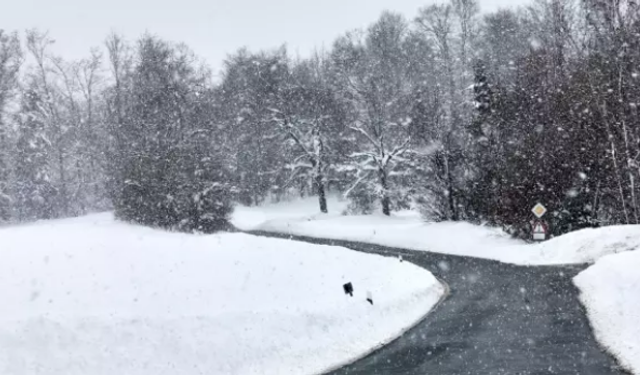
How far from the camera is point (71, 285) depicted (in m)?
11.7

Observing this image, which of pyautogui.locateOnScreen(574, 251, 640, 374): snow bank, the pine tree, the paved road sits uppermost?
the pine tree

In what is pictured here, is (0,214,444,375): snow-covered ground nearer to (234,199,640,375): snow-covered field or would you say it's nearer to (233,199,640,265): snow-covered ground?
(234,199,640,375): snow-covered field

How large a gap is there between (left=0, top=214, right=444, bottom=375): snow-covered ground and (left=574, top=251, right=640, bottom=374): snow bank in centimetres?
431

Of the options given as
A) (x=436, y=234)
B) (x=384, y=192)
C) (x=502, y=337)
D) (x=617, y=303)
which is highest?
(x=384, y=192)

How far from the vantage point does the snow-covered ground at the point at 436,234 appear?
23312 millimetres

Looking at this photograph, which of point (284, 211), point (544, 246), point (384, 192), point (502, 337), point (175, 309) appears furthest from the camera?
point (284, 211)

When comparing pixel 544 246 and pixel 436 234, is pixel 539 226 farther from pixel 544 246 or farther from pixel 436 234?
pixel 436 234

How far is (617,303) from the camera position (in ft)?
45.3

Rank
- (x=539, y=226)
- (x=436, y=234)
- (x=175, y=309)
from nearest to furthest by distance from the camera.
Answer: (x=175, y=309) < (x=539, y=226) < (x=436, y=234)

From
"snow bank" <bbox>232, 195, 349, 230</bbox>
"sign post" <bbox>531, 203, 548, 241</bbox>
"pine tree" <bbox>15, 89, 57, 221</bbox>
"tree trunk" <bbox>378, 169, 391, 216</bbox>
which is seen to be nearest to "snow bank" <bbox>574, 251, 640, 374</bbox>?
"sign post" <bbox>531, 203, 548, 241</bbox>

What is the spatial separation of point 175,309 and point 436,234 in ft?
77.5

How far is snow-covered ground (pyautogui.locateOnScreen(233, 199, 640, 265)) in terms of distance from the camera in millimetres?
23312

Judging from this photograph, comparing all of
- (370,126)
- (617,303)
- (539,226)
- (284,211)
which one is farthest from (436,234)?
(284,211)

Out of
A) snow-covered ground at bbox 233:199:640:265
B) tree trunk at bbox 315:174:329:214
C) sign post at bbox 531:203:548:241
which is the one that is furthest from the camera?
tree trunk at bbox 315:174:329:214
